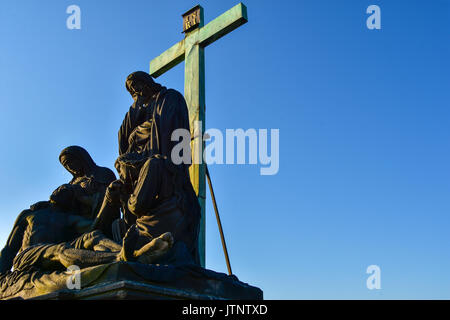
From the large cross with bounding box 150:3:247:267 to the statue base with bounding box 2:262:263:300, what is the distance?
6.76 feet

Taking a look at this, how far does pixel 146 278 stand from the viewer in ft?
14.1

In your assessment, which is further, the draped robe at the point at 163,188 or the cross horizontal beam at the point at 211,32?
the cross horizontal beam at the point at 211,32

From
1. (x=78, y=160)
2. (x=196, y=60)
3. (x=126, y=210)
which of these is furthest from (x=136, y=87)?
(x=196, y=60)

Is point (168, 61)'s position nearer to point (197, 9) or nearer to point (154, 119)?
point (197, 9)

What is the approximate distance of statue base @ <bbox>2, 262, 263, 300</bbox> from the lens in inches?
161

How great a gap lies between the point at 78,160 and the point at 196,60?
7.73 feet

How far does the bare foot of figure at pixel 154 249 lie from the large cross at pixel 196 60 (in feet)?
7.37

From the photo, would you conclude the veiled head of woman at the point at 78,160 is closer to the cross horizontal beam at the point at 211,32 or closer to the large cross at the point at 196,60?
the large cross at the point at 196,60

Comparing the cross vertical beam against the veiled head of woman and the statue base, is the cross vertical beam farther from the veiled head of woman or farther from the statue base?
the statue base

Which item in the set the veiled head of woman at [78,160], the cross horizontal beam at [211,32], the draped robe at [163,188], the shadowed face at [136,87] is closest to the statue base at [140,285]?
the draped robe at [163,188]

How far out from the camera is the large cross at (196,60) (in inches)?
281

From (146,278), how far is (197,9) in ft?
17.0

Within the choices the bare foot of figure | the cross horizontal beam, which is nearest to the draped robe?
the bare foot of figure
